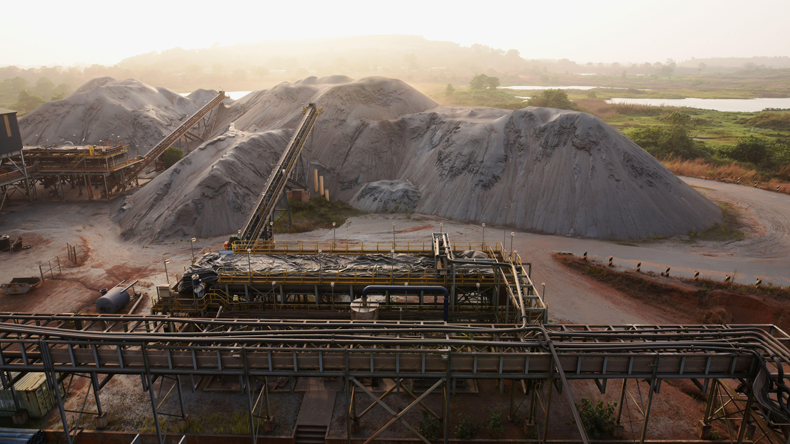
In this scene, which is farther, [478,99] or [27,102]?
[478,99]

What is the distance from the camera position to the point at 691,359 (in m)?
16.7

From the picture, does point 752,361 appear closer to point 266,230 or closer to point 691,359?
point 691,359

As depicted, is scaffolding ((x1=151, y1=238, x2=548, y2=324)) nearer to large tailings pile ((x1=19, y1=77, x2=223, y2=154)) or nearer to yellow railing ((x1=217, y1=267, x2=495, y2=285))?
yellow railing ((x1=217, y1=267, x2=495, y2=285))

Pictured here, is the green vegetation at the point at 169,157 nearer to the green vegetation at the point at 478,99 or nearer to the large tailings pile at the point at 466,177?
the large tailings pile at the point at 466,177

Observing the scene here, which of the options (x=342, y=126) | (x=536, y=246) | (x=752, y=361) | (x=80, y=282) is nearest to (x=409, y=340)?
(x=752, y=361)

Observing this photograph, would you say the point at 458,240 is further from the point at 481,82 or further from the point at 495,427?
the point at 481,82

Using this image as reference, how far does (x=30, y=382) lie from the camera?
815 inches

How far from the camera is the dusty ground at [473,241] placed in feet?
69.9

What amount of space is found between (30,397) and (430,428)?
1859 centimetres

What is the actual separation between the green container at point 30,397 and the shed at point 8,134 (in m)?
39.6

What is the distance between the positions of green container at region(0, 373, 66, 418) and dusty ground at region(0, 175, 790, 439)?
0.91 meters

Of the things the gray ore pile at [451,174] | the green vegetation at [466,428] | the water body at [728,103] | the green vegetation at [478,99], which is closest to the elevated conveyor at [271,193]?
the gray ore pile at [451,174]

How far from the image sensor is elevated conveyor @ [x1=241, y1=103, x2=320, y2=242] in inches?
1428

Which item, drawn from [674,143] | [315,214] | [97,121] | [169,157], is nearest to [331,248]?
[315,214]
